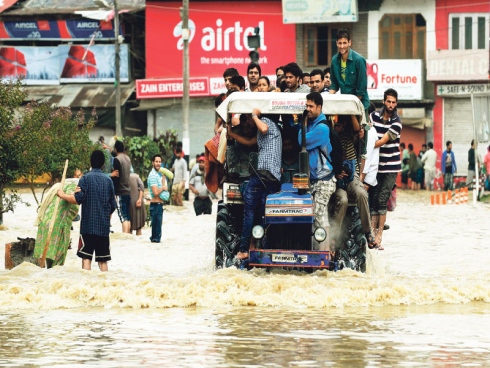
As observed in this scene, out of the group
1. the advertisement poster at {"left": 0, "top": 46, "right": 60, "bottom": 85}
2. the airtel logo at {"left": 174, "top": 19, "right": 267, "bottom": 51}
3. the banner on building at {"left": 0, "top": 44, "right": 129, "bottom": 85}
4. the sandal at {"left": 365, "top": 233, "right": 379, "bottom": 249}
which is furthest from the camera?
the advertisement poster at {"left": 0, "top": 46, "right": 60, "bottom": 85}

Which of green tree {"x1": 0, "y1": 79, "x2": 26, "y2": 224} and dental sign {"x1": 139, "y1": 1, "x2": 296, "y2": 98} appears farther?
dental sign {"x1": 139, "y1": 1, "x2": 296, "y2": 98}

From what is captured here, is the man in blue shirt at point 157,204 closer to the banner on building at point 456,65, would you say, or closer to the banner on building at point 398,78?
the banner on building at point 398,78

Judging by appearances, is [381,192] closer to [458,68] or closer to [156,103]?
[458,68]

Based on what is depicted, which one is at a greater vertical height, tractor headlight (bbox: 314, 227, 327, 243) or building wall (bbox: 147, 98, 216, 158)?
building wall (bbox: 147, 98, 216, 158)

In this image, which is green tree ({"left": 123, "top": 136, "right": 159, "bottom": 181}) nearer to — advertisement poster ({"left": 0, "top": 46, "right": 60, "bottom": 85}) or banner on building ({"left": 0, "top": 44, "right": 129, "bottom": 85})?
banner on building ({"left": 0, "top": 44, "right": 129, "bottom": 85})

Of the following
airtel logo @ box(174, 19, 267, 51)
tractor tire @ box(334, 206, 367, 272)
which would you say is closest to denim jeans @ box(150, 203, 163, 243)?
tractor tire @ box(334, 206, 367, 272)

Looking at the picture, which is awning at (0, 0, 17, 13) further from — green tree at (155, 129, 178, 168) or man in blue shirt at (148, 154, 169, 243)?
man in blue shirt at (148, 154, 169, 243)

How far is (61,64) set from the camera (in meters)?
50.0

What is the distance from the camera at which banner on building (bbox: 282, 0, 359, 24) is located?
4697 centimetres

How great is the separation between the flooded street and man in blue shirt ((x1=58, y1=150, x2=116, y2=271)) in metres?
0.38

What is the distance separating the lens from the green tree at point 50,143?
19578 mm

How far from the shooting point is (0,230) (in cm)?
2442

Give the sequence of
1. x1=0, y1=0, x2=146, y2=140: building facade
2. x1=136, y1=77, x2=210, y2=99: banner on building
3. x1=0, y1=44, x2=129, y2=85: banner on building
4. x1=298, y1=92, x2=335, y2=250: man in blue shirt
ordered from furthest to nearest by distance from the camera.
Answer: x1=0, y1=44, x2=129, y2=85: banner on building
x1=0, y1=0, x2=146, y2=140: building facade
x1=136, y1=77, x2=210, y2=99: banner on building
x1=298, y1=92, x2=335, y2=250: man in blue shirt

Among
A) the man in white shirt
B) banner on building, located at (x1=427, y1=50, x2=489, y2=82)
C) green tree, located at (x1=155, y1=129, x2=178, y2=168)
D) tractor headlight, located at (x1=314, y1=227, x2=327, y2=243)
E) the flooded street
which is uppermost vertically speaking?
banner on building, located at (x1=427, y1=50, x2=489, y2=82)
